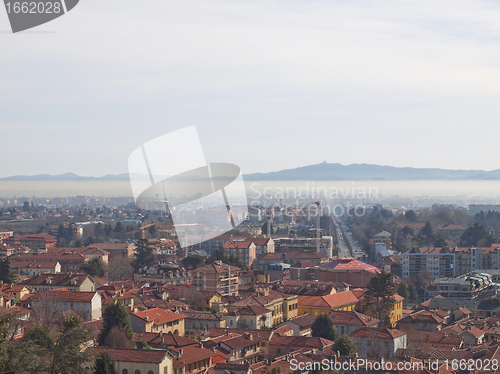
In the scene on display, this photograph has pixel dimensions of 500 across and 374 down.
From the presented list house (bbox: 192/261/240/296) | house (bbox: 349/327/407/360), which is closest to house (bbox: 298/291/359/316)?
house (bbox: 192/261/240/296)

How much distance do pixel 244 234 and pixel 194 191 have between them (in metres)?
27.2

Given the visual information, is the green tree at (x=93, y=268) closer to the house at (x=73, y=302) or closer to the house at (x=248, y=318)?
the house at (x=73, y=302)

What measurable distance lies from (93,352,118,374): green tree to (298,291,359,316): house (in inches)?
340

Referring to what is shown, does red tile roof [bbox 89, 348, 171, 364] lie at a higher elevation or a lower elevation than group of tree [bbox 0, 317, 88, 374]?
lower

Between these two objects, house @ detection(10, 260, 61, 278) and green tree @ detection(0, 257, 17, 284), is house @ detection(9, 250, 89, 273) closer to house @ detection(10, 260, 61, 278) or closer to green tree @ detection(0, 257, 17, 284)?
house @ detection(10, 260, 61, 278)

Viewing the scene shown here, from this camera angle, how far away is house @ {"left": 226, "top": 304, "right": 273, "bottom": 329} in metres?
16.1

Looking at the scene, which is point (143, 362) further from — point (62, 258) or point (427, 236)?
point (427, 236)

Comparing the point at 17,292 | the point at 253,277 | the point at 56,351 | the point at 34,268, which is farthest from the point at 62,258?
the point at 56,351

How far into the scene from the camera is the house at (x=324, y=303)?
1800 centimetres

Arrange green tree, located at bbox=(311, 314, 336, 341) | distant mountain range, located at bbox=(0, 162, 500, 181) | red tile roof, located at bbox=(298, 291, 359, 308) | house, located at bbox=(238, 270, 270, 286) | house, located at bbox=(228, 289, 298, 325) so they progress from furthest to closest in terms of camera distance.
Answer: distant mountain range, located at bbox=(0, 162, 500, 181) → house, located at bbox=(238, 270, 270, 286) → red tile roof, located at bbox=(298, 291, 359, 308) → house, located at bbox=(228, 289, 298, 325) → green tree, located at bbox=(311, 314, 336, 341)

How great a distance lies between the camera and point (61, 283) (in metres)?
19.1

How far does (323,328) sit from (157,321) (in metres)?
3.39

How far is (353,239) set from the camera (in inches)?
1978

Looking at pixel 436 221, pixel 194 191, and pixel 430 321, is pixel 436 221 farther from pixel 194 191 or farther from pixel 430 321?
pixel 194 191
